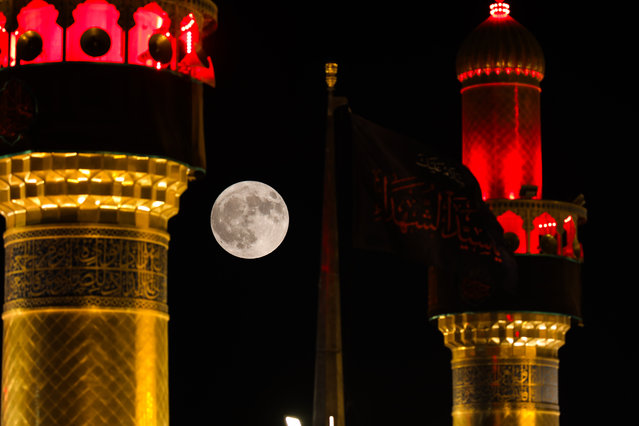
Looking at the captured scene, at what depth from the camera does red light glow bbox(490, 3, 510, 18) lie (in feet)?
88.2

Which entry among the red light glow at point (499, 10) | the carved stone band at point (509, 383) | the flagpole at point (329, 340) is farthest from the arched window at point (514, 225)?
the flagpole at point (329, 340)

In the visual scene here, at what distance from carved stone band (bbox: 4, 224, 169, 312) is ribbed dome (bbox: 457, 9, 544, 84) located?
11763mm

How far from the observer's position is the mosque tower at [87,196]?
14.9 meters

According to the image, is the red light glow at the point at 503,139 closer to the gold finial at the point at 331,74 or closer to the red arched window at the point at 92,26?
the red arched window at the point at 92,26

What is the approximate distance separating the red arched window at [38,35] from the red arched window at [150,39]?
0.66m

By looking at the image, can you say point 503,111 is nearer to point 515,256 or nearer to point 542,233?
point 542,233

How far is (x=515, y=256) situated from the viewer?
83.5ft

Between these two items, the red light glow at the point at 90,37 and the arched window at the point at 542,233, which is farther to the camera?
the arched window at the point at 542,233

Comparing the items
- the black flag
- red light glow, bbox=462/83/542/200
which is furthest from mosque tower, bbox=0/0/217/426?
red light glow, bbox=462/83/542/200

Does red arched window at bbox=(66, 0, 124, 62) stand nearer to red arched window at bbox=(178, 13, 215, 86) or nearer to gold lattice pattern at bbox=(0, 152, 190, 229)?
red arched window at bbox=(178, 13, 215, 86)

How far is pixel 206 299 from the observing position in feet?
106

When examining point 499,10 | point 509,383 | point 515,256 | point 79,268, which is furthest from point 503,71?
point 79,268

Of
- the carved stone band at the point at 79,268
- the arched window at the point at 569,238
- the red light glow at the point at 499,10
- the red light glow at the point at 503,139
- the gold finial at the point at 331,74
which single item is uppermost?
the red light glow at the point at 499,10

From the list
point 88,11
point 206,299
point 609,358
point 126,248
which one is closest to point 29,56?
point 88,11
